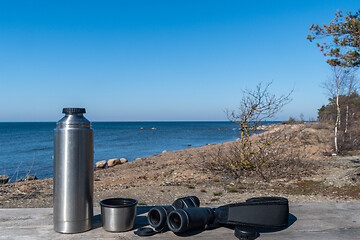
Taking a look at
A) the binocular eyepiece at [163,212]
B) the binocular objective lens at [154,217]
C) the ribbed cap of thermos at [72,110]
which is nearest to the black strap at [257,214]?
the binocular eyepiece at [163,212]

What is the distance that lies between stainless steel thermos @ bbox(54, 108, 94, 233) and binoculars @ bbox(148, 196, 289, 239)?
0.64 metres

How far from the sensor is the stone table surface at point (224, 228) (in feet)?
9.05

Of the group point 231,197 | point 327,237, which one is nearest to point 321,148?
point 231,197

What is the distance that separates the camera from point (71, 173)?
2807mm

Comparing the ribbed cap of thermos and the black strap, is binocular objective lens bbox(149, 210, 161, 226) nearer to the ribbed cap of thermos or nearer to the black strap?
the black strap

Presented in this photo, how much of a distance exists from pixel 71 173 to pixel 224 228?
4.74 feet

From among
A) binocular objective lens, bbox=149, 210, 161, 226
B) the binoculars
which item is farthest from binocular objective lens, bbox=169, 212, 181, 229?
binocular objective lens, bbox=149, 210, 161, 226

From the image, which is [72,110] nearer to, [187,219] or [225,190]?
[187,219]

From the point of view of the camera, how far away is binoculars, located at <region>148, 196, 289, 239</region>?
8.85 ft

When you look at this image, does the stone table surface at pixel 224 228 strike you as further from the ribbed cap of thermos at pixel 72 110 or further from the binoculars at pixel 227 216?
the ribbed cap of thermos at pixel 72 110

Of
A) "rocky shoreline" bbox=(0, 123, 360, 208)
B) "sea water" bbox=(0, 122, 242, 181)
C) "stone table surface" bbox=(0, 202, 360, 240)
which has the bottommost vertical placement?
"sea water" bbox=(0, 122, 242, 181)

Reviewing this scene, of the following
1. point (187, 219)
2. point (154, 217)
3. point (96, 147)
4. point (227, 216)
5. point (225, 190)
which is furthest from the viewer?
point (96, 147)

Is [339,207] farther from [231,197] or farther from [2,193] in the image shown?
[2,193]

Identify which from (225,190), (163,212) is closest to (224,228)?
(163,212)
